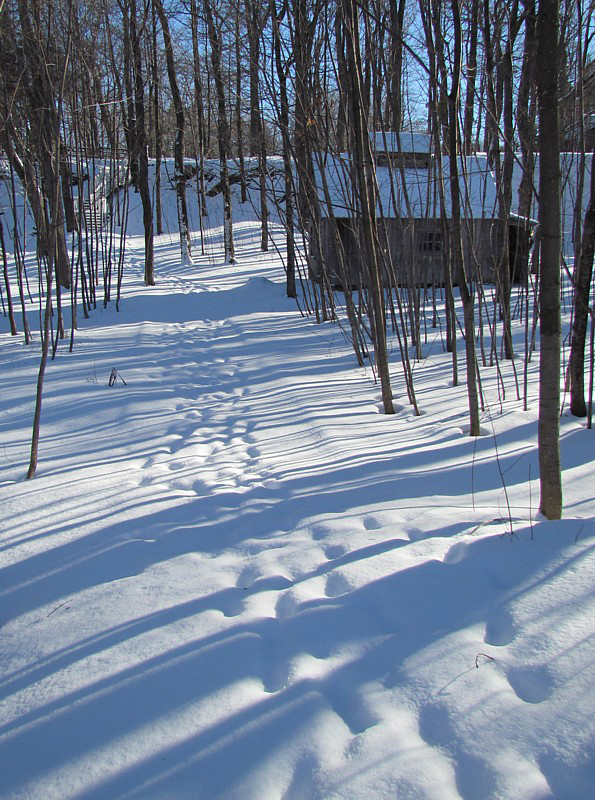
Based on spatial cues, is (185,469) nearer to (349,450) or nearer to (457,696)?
(349,450)

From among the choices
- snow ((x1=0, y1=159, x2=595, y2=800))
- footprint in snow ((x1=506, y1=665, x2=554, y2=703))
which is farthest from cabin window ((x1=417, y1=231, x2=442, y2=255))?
footprint in snow ((x1=506, y1=665, x2=554, y2=703))

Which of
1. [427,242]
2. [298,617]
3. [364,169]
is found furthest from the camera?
[427,242]

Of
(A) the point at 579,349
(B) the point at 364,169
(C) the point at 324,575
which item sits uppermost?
(B) the point at 364,169

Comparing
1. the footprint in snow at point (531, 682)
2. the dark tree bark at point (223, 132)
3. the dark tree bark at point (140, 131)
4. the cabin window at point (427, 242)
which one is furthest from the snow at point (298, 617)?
the dark tree bark at point (223, 132)

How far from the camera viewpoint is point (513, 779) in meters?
1.24

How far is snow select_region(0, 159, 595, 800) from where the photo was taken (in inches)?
52.8

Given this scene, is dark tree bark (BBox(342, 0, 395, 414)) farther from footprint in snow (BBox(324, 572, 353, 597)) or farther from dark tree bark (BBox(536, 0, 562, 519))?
footprint in snow (BBox(324, 572, 353, 597))

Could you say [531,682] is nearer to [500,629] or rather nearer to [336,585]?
[500,629]

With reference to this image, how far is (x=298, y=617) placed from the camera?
193 cm

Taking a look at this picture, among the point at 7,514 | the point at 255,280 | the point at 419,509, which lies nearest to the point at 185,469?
the point at 7,514

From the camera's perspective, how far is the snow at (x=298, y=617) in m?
1.34

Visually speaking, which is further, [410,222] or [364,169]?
[410,222]

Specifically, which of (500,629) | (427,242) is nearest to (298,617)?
(500,629)

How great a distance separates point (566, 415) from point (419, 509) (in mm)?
2619
